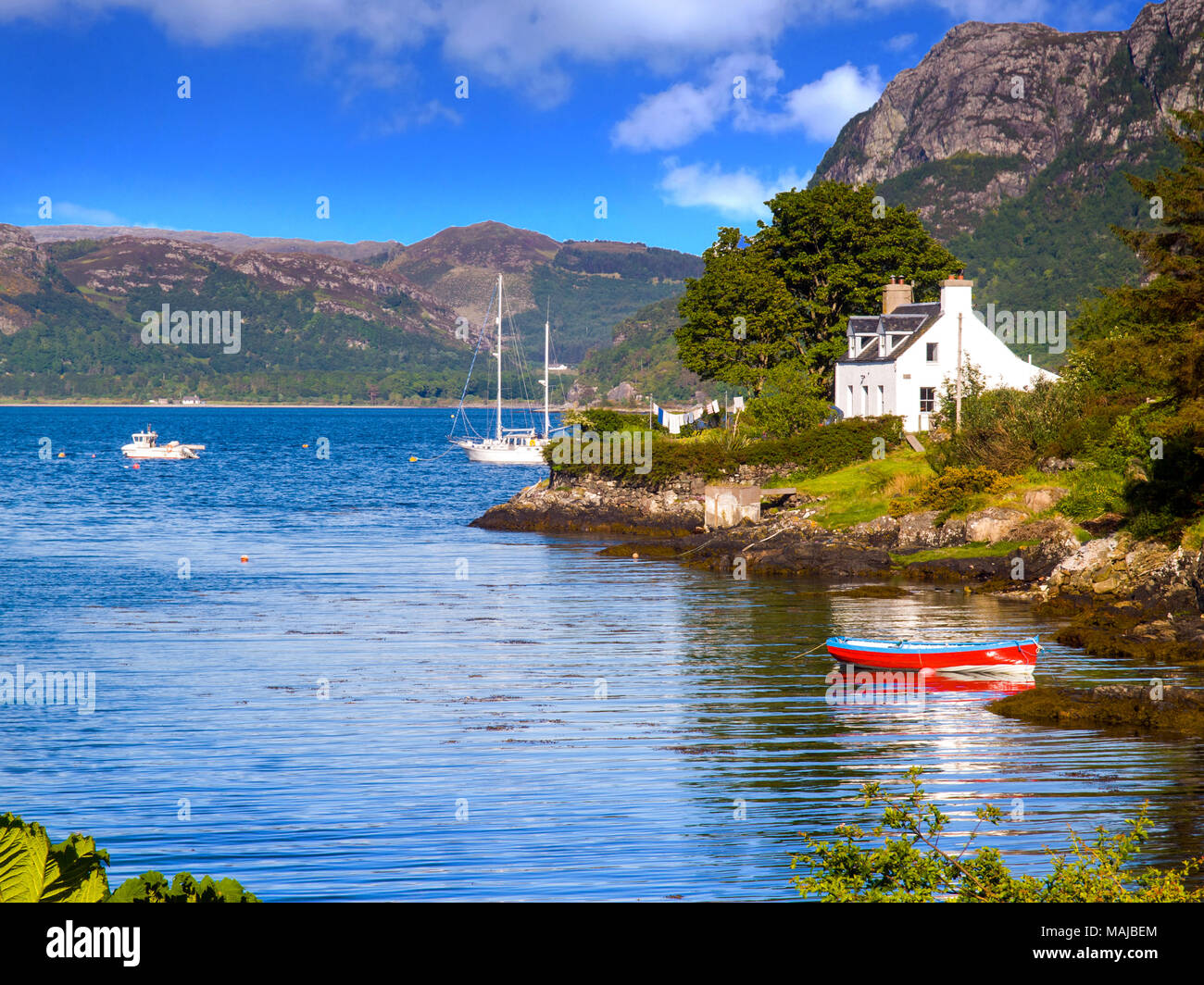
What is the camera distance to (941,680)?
31484 mm

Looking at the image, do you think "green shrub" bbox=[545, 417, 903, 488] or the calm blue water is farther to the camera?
"green shrub" bbox=[545, 417, 903, 488]

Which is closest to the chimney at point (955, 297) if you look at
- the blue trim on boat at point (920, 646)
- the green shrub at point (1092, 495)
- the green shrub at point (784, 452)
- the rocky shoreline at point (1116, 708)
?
the green shrub at point (784, 452)

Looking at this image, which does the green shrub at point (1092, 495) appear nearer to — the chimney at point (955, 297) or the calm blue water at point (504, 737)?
the calm blue water at point (504, 737)

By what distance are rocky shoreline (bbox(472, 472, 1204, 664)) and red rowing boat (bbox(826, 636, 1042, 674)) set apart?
5005 mm

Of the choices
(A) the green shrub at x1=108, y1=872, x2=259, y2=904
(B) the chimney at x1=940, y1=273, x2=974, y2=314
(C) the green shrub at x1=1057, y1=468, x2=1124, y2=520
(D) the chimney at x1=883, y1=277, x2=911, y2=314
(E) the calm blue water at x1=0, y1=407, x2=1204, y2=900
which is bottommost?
(E) the calm blue water at x1=0, y1=407, x2=1204, y2=900

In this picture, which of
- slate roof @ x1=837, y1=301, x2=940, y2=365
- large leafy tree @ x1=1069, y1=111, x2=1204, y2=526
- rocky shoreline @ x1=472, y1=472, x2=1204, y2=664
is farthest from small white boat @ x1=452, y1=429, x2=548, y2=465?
large leafy tree @ x1=1069, y1=111, x2=1204, y2=526

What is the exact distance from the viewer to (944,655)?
3159 cm

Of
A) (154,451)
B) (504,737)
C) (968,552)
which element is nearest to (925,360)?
Result: (968,552)

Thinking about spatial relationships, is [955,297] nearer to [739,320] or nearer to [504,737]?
[739,320]

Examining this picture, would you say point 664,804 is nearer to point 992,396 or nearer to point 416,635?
Answer: point 416,635

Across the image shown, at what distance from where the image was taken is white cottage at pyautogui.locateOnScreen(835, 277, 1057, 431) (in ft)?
248

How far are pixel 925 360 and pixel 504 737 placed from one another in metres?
56.4

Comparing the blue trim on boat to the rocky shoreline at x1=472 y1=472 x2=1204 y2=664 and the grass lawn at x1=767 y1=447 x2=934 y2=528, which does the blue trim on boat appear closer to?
the rocky shoreline at x1=472 y1=472 x2=1204 y2=664
